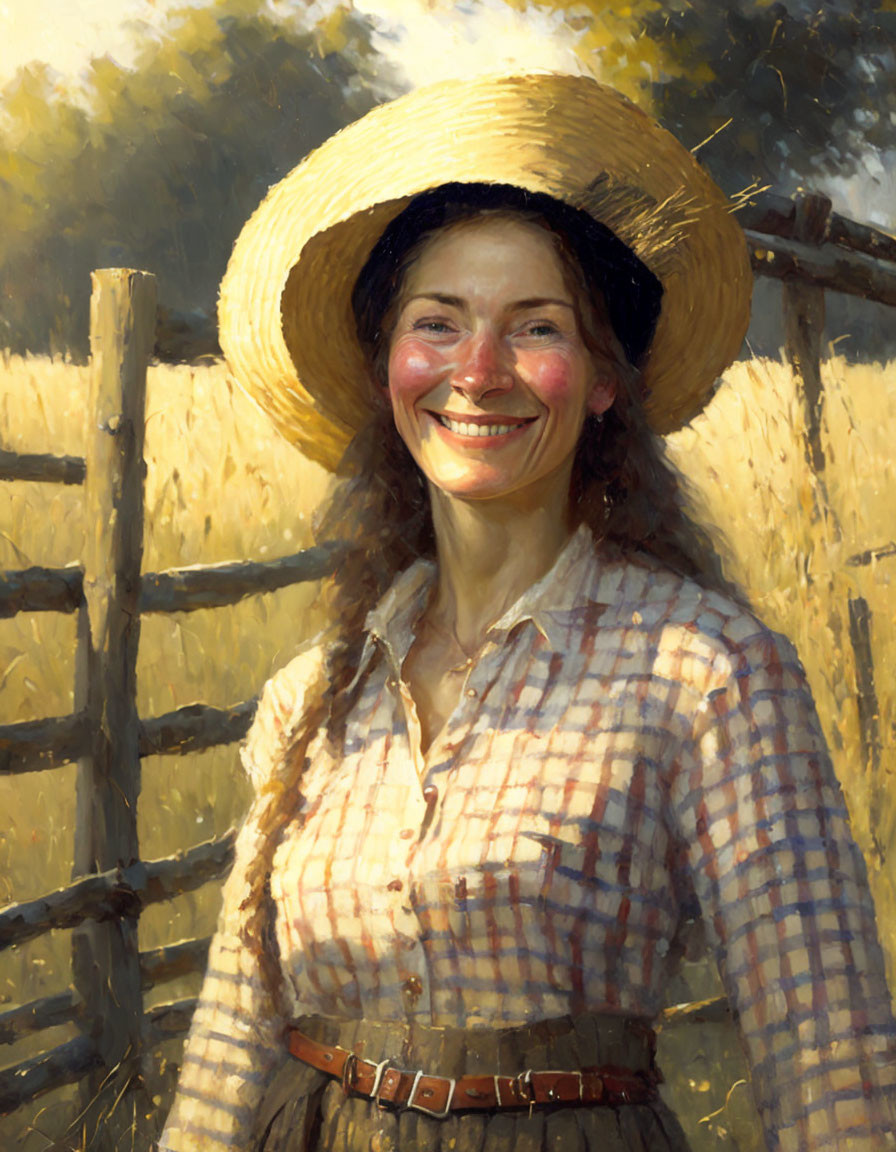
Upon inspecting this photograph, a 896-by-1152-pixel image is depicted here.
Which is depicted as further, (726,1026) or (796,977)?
(726,1026)

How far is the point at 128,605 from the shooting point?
2641mm

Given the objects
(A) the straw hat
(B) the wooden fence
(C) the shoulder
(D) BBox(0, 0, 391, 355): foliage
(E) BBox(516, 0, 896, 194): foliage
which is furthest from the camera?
(B) the wooden fence

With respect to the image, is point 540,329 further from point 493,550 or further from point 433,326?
point 493,550

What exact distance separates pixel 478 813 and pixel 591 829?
17 cm

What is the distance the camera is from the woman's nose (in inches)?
67.9

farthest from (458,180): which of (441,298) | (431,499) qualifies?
(431,499)

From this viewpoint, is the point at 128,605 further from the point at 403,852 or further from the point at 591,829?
the point at 591,829

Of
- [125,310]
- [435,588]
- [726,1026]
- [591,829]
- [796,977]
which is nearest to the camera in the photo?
[796,977]

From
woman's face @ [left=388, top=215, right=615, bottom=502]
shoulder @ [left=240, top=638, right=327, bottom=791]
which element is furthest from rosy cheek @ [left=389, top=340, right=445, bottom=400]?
shoulder @ [left=240, top=638, right=327, bottom=791]

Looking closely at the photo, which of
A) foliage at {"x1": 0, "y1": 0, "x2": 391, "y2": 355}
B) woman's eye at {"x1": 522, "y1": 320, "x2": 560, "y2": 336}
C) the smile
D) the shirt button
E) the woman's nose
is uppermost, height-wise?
foliage at {"x1": 0, "y1": 0, "x2": 391, "y2": 355}

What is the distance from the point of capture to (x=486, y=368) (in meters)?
1.72

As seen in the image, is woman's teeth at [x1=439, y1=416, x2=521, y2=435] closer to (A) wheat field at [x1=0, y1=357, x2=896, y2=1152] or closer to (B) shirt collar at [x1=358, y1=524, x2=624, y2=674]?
(B) shirt collar at [x1=358, y1=524, x2=624, y2=674]

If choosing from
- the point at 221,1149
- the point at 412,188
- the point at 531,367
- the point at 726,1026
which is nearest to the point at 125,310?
the point at 412,188

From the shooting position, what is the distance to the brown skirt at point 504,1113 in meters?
1.53
